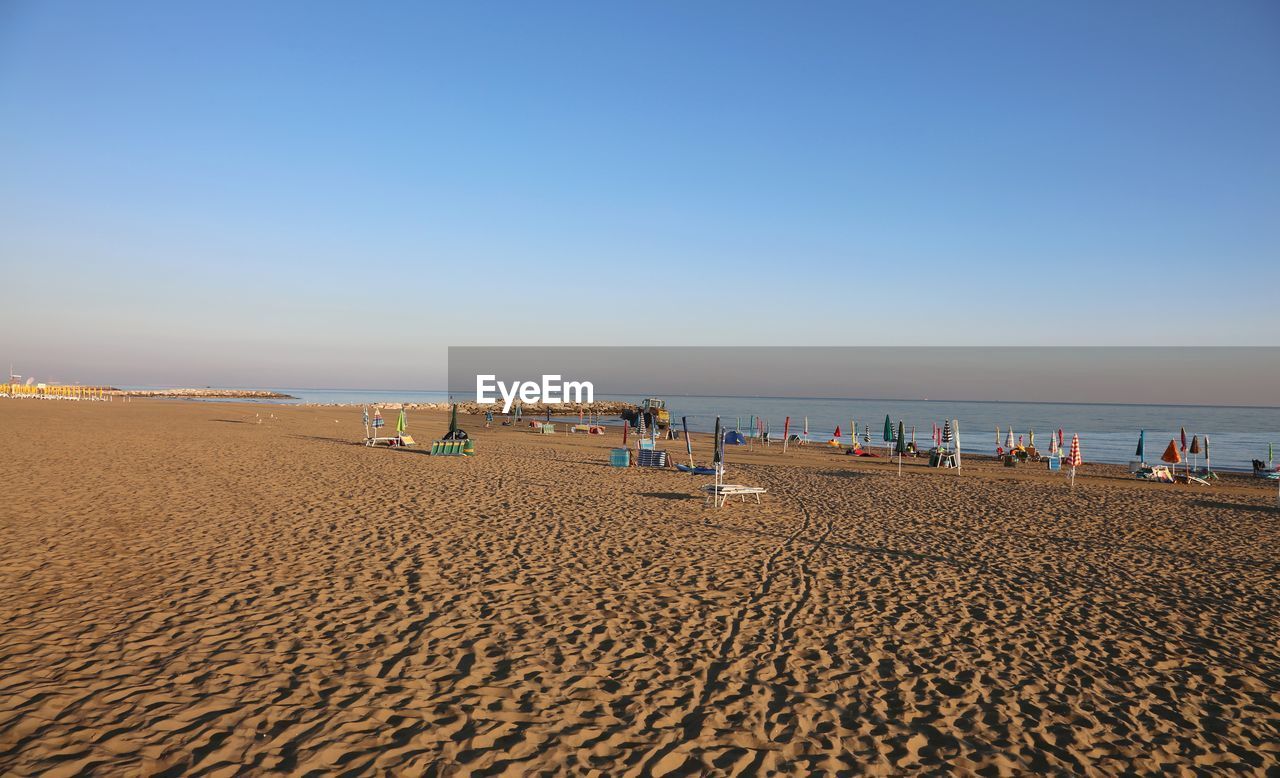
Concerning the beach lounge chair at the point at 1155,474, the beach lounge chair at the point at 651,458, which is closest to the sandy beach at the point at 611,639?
the beach lounge chair at the point at 651,458

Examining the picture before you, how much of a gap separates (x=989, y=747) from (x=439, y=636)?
190 inches

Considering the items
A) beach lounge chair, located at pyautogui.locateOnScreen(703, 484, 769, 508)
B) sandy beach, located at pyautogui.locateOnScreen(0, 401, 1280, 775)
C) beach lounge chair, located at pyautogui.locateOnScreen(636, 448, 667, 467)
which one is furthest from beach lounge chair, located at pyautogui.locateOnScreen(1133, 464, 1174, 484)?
beach lounge chair, located at pyautogui.locateOnScreen(703, 484, 769, 508)

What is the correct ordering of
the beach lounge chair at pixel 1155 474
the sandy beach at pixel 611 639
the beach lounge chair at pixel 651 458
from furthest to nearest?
the beach lounge chair at pixel 1155 474 → the beach lounge chair at pixel 651 458 → the sandy beach at pixel 611 639

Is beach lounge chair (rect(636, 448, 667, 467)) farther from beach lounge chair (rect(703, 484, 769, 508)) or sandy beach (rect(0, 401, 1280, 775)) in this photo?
sandy beach (rect(0, 401, 1280, 775))

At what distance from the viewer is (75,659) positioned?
18.3 feet

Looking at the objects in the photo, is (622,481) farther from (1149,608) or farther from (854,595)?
(1149,608)

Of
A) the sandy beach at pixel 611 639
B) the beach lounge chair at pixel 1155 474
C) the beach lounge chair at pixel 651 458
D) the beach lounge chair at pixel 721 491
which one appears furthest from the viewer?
the beach lounge chair at pixel 1155 474

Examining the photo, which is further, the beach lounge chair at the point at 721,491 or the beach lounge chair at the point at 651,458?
the beach lounge chair at the point at 651,458

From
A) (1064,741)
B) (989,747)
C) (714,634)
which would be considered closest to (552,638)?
(714,634)

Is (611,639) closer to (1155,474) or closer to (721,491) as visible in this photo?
(721,491)

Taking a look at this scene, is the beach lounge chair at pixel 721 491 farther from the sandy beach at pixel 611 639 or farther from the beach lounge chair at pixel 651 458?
the beach lounge chair at pixel 651 458

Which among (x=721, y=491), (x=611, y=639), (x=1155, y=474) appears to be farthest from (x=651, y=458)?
(x=1155, y=474)

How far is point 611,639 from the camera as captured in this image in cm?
650

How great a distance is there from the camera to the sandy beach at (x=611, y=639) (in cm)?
462
